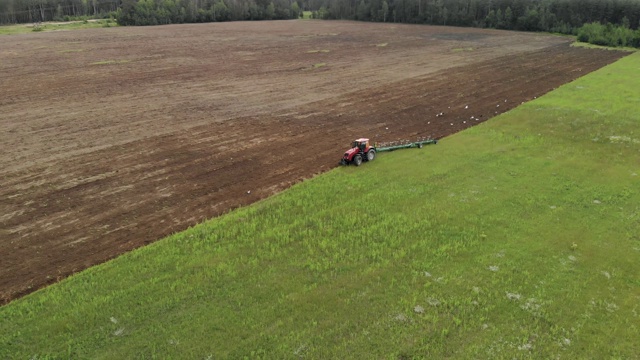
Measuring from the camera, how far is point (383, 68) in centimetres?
5469

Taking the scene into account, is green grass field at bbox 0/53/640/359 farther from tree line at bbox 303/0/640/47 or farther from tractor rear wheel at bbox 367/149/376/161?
tree line at bbox 303/0/640/47

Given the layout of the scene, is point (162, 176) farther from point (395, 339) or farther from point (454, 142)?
point (454, 142)

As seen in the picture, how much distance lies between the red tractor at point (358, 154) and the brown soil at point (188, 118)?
1.22m

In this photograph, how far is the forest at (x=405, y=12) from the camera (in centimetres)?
8375

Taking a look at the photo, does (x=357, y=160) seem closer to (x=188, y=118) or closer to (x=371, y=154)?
(x=371, y=154)

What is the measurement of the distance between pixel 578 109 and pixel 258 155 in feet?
83.8

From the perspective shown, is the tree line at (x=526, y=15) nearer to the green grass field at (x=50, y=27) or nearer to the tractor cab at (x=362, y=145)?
the green grass field at (x=50, y=27)

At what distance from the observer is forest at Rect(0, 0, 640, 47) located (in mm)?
83750

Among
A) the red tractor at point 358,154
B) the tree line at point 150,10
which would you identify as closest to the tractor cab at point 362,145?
the red tractor at point 358,154

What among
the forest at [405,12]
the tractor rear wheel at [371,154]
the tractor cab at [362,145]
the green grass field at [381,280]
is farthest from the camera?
the forest at [405,12]

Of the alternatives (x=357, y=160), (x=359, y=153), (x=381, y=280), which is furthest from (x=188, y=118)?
(x=381, y=280)

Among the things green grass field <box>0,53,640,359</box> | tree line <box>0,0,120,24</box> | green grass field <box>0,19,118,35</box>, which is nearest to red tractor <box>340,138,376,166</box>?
green grass field <box>0,53,640,359</box>

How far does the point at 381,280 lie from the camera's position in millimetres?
15141

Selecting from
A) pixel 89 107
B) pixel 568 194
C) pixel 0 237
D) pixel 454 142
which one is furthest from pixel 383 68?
pixel 0 237
